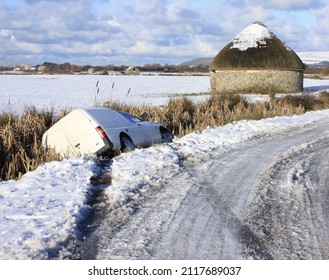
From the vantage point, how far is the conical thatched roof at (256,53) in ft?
123

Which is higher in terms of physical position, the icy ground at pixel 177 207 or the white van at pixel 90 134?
the white van at pixel 90 134

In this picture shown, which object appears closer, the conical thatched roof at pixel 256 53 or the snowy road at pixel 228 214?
the snowy road at pixel 228 214

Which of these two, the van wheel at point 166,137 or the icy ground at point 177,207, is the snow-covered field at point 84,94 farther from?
the icy ground at point 177,207

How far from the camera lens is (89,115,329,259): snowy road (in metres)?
4.55

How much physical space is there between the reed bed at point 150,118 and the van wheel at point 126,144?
1395 millimetres

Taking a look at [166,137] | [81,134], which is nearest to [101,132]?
[81,134]

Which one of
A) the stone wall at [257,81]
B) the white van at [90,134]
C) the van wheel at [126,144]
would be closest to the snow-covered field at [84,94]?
the stone wall at [257,81]

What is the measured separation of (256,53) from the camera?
37.6 meters

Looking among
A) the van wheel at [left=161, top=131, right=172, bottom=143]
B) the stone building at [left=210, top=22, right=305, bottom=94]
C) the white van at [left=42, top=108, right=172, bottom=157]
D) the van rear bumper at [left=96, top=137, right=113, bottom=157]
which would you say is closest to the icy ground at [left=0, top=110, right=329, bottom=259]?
the van rear bumper at [left=96, top=137, right=113, bottom=157]

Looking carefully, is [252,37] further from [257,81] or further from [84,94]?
[84,94]

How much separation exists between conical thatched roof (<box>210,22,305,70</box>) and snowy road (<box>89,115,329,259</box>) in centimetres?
2945

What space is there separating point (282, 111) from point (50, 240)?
47.9ft

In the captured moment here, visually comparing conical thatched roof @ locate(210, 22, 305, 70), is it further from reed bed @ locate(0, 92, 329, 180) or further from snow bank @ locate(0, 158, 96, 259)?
snow bank @ locate(0, 158, 96, 259)

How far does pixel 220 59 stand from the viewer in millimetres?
38844
